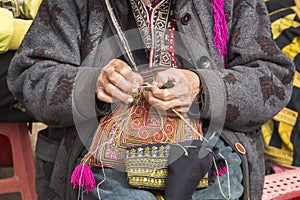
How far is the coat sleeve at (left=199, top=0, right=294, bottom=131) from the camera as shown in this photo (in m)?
1.25

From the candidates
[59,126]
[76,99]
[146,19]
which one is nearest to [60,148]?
[59,126]

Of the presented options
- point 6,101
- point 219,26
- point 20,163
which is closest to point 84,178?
point 219,26

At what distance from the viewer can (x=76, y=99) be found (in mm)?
1240

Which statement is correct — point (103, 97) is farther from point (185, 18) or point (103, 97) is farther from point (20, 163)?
point (20, 163)

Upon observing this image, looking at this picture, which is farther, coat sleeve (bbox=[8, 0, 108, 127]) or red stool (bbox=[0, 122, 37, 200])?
red stool (bbox=[0, 122, 37, 200])

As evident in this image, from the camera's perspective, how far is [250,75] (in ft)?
4.18

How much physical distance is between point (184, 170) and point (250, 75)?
0.31 meters

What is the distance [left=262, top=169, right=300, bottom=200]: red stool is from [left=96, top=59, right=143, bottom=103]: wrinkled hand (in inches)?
32.1

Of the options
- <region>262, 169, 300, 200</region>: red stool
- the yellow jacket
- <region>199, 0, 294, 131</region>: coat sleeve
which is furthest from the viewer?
<region>262, 169, 300, 200</region>: red stool

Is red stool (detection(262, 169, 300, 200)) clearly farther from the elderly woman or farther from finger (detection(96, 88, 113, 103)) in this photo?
finger (detection(96, 88, 113, 103))

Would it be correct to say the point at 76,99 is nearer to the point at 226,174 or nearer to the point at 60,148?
the point at 60,148

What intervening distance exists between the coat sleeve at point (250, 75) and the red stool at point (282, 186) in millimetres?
561

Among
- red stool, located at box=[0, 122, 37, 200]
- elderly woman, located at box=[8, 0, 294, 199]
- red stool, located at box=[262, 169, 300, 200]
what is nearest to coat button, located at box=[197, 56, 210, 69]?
elderly woman, located at box=[8, 0, 294, 199]

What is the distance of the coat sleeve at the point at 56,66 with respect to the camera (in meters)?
1.25
